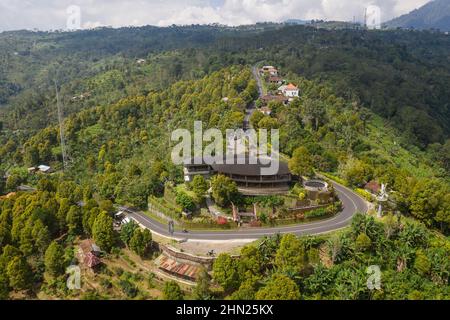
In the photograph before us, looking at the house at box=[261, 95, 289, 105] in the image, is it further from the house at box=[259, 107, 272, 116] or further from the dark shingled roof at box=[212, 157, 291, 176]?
the dark shingled roof at box=[212, 157, 291, 176]

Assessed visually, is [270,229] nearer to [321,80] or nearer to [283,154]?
[283,154]

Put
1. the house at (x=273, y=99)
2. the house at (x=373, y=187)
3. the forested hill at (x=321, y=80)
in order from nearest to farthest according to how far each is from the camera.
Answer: the house at (x=373, y=187)
the house at (x=273, y=99)
the forested hill at (x=321, y=80)

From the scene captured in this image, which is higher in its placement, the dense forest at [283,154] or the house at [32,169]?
the dense forest at [283,154]

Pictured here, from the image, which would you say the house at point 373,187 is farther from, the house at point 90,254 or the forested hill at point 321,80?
the forested hill at point 321,80

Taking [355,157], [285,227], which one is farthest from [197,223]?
[355,157]

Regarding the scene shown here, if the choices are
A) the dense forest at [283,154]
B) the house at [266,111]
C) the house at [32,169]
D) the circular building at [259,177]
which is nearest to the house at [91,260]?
the dense forest at [283,154]

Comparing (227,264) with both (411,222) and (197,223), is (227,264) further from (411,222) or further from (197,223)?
(411,222)

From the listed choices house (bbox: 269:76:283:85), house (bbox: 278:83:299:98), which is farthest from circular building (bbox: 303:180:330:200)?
house (bbox: 269:76:283:85)

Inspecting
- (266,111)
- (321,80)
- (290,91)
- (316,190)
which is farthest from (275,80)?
(316,190)
